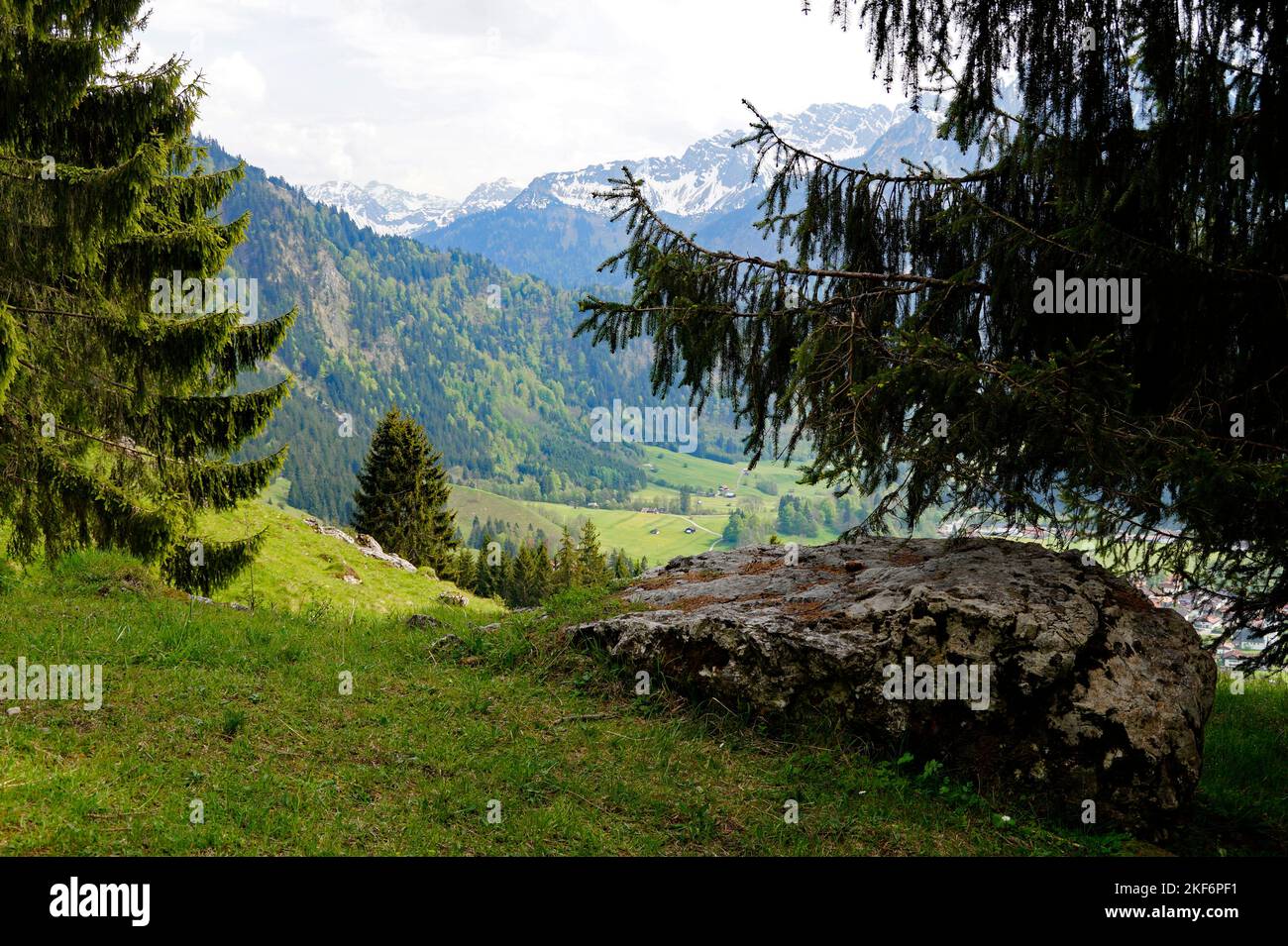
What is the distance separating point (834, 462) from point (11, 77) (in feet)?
32.0

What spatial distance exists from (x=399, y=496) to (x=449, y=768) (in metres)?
40.9

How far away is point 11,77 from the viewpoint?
8.63 meters

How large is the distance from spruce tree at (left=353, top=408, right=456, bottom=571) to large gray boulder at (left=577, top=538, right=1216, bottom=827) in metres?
39.1

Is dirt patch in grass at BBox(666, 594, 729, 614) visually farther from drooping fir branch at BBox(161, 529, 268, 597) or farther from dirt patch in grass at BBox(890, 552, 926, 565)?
drooping fir branch at BBox(161, 529, 268, 597)

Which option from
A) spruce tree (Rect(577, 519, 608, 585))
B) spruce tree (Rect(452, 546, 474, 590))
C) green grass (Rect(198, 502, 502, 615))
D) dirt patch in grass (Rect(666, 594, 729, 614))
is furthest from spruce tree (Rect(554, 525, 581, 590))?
dirt patch in grass (Rect(666, 594, 729, 614))

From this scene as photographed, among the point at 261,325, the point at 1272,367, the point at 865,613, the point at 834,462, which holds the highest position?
the point at 261,325

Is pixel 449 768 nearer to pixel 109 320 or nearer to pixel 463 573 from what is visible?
pixel 109 320

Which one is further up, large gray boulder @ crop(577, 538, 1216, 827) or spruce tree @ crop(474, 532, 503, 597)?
large gray boulder @ crop(577, 538, 1216, 827)

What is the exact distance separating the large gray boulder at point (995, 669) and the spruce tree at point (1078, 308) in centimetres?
66

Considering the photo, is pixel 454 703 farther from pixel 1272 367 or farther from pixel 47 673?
pixel 1272 367

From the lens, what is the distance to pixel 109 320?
10344 millimetres

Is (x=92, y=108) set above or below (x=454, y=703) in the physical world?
above

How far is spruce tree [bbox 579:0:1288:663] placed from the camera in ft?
17.7
